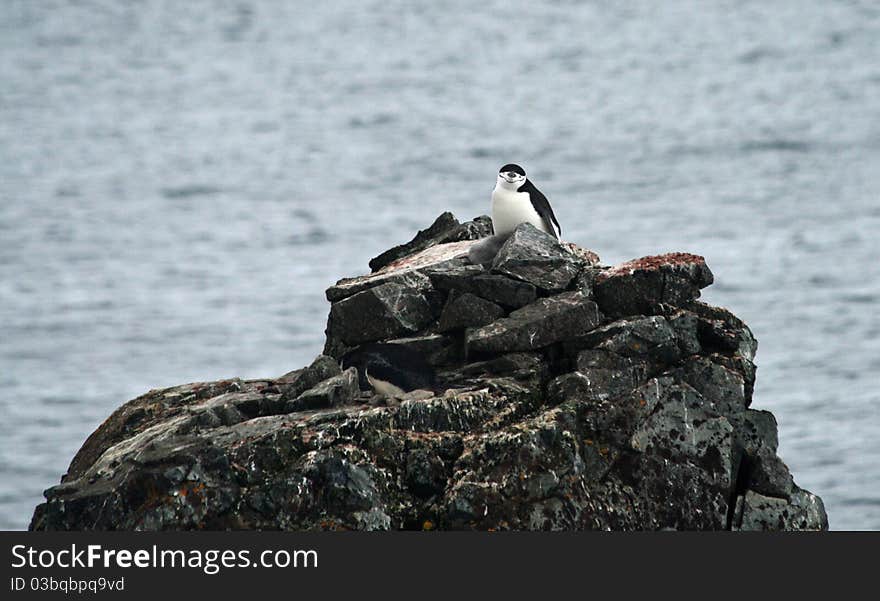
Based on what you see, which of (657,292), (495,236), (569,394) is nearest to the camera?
(569,394)

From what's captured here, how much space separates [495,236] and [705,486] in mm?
7901

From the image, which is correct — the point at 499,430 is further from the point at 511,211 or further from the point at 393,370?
the point at 511,211

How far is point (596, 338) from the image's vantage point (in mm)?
26109

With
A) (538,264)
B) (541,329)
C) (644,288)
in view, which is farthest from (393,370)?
(644,288)

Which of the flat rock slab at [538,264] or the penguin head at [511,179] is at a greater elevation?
the penguin head at [511,179]

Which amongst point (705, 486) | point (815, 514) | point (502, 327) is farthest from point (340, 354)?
point (815, 514)

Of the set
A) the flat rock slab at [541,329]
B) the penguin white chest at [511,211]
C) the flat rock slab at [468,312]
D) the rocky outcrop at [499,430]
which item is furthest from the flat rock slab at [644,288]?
the penguin white chest at [511,211]

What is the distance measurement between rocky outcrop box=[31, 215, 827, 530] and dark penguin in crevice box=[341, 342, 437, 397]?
20 cm

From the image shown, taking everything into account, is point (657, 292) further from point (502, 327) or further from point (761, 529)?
point (761, 529)

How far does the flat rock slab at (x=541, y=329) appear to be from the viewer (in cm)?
2619

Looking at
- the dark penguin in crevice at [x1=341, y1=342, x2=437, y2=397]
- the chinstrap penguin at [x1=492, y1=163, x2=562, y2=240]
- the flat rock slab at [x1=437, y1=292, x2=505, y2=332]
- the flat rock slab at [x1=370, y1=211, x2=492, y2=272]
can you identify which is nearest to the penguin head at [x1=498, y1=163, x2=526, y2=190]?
the chinstrap penguin at [x1=492, y1=163, x2=562, y2=240]

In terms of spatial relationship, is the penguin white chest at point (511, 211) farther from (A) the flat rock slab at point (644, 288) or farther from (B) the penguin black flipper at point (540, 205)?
(A) the flat rock slab at point (644, 288)

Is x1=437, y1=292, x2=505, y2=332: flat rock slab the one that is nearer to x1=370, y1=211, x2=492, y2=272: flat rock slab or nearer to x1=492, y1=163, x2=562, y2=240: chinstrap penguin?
x1=492, y1=163, x2=562, y2=240: chinstrap penguin

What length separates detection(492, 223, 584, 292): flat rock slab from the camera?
27.3 metres
